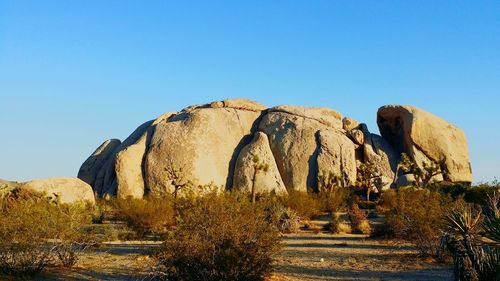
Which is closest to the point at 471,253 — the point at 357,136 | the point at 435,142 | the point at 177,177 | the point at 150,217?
the point at 150,217

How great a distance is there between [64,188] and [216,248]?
31234 millimetres

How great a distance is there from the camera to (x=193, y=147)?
4591cm

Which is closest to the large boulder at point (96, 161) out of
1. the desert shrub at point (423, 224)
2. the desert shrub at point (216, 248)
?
the desert shrub at point (423, 224)

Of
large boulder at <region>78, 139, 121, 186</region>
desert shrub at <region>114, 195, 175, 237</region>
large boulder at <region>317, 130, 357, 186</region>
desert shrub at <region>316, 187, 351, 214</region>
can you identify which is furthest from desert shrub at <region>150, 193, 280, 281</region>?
large boulder at <region>78, 139, 121, 186</region>

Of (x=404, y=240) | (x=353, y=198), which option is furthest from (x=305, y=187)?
(x=404, y=240)

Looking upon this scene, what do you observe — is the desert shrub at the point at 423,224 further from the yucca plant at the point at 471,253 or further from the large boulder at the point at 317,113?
the large boulder at the point at 317,113

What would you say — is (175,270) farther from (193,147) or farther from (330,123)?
(330,123)

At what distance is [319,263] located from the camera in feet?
49.2

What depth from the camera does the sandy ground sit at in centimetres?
1269

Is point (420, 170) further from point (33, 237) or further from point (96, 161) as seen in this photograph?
point (33, 237)

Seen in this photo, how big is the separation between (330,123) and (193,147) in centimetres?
1374

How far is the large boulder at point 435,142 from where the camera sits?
46562mm

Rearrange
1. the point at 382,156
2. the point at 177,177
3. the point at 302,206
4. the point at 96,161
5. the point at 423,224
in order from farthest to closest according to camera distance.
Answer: the point at 96,161 → the point at 382,156 → the point at 177,177 → the point at 302,206 → the point at 423,224

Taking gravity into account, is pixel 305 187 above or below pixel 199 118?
below
